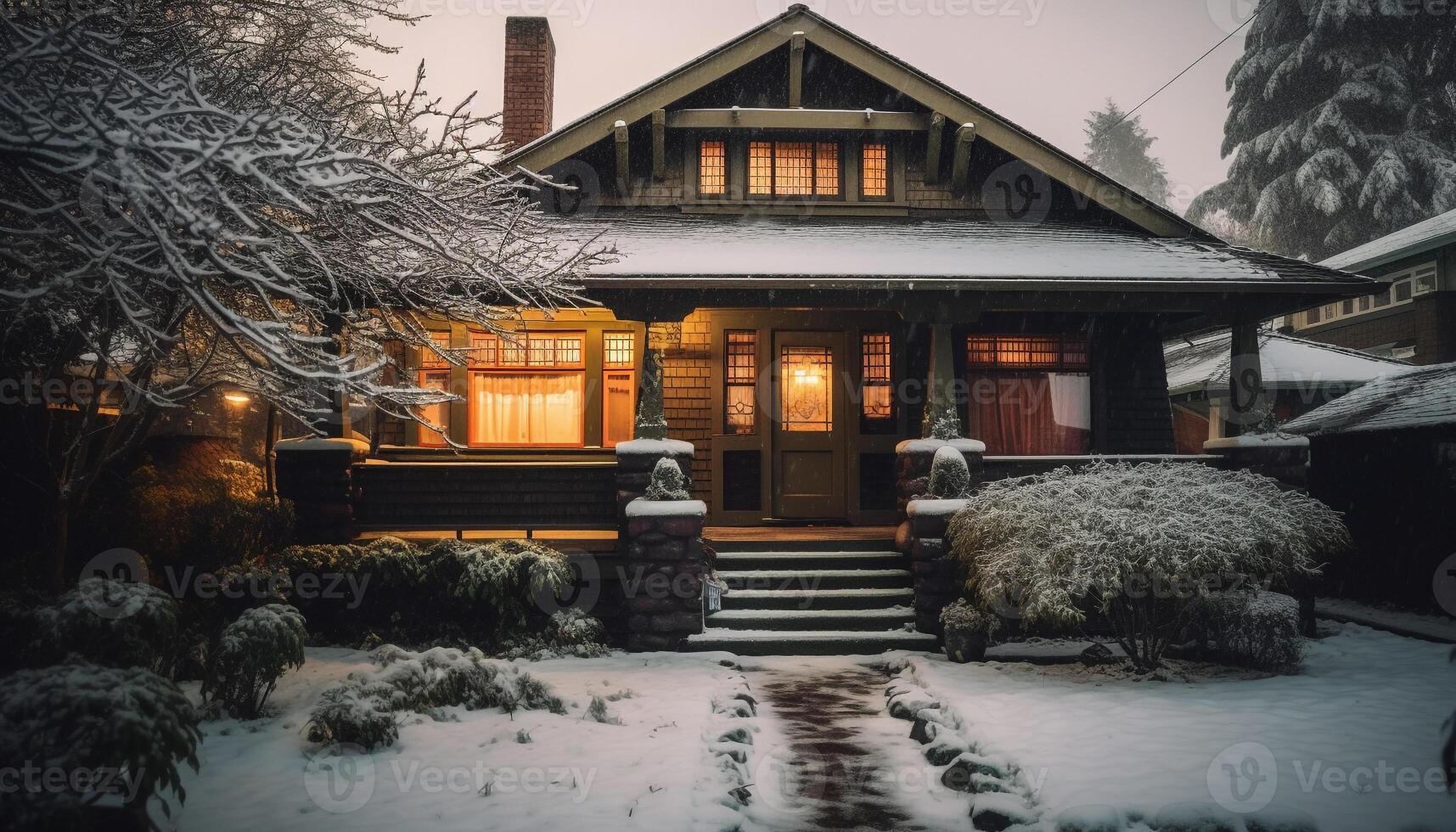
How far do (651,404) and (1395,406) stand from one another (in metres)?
10.4

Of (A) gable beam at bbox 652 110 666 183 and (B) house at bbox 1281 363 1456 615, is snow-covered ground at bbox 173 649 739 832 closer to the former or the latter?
(A) gable beam at bbox 652 110 666 183

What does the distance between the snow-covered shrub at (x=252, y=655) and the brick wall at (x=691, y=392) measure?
6.69 m

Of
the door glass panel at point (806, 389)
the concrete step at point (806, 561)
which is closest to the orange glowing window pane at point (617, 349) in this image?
the door glass panel at point (806, 389)

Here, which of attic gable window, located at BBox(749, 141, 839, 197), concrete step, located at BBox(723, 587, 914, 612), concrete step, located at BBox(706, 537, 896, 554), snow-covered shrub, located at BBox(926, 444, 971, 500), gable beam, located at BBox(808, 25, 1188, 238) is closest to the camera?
snow-covered shrub, located at BBox(926, 444, 971, 500)

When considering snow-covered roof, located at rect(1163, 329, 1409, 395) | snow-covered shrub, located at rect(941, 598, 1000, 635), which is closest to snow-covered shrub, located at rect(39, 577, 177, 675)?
snow-covered shrub, located at rect(941, 598, 1000, 635)

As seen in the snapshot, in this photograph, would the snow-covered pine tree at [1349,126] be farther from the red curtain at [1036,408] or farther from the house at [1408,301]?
the red curtain at [1036,408]

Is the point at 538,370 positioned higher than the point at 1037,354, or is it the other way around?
the point at 1037,354

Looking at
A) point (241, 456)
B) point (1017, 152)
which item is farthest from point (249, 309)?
point (1017, 152)

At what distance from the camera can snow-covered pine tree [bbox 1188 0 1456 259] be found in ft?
85.5

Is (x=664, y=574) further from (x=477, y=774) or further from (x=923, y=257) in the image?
(x=923, y=257)

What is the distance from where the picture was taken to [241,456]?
12.9 m

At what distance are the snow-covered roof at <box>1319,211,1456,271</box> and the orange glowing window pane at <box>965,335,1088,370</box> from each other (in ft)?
25.4

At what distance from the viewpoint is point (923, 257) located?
10234 mm

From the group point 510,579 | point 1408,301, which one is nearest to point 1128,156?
point 1408,301
